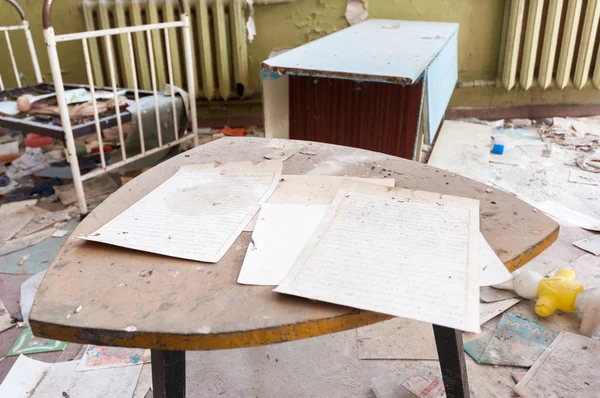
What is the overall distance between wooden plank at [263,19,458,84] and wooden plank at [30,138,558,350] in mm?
937

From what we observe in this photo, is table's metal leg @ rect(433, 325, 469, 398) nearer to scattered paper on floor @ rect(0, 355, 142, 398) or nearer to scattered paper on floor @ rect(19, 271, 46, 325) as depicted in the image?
scattered paper on floor @ rect(0, 355, 142, 398)

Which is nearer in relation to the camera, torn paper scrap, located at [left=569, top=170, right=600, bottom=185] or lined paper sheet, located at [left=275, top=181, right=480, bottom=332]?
lined paper sheet, located at [left=275, top=181, right=480, bottom=332]

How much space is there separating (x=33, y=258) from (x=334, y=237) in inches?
62.5

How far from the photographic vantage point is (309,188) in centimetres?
85

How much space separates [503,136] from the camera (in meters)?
3.14

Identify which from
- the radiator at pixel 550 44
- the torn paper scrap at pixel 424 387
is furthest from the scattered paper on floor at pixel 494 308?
the radiator at pixel 550 44

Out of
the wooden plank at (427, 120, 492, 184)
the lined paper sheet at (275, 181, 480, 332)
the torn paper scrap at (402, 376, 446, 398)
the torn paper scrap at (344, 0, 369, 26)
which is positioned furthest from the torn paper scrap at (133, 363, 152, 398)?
the torn paper scrap at (344, 0, 369, 26)

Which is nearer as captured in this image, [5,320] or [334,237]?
[334,237]

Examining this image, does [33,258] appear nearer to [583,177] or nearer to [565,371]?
[565,371]

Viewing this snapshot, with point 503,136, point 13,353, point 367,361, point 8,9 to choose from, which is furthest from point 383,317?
point 8,9

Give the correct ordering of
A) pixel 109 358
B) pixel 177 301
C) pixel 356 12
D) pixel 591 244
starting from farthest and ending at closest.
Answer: pixel 356 12 < pixel 591 244 < pixel 109 358 < pixel 177 301

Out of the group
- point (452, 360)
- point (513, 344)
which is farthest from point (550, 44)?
point (452, 360)

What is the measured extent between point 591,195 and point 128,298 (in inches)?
91.8

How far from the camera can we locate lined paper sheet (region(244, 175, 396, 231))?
2.65ft
